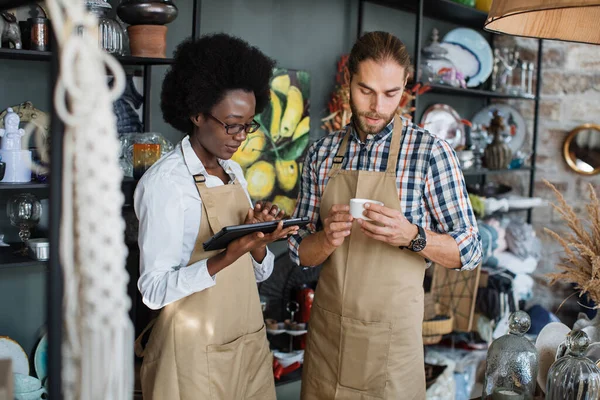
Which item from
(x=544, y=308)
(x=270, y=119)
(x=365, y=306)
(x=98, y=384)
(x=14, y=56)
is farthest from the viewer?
(x=544, y=308)

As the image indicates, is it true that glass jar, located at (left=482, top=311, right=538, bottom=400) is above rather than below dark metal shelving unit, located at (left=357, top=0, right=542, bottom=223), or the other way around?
below

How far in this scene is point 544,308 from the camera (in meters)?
4.39

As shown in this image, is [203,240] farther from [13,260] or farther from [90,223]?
[90,223]

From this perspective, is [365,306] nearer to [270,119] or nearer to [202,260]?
[202,260]

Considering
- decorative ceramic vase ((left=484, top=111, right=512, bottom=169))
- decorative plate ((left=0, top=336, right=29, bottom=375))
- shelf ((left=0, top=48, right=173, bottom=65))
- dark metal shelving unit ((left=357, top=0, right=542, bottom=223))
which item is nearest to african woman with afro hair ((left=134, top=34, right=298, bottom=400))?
shelf ((left=0, top=48, right=173, bottom=65))

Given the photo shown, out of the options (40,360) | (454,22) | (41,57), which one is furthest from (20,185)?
(454,22)

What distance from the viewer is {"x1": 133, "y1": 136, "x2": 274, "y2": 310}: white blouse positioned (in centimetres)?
180

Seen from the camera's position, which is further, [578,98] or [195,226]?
[578,98]

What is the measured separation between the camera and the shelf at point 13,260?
2.38 meters

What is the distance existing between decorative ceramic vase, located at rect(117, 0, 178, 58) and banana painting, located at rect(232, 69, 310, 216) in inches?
31.2

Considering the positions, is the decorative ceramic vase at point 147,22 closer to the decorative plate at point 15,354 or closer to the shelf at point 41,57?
the shelf at point 41,57

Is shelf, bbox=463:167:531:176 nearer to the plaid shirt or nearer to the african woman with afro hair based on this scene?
the plaid shirt

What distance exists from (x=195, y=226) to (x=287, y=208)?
168 cm


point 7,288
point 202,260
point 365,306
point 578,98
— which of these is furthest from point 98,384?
point 578,98
